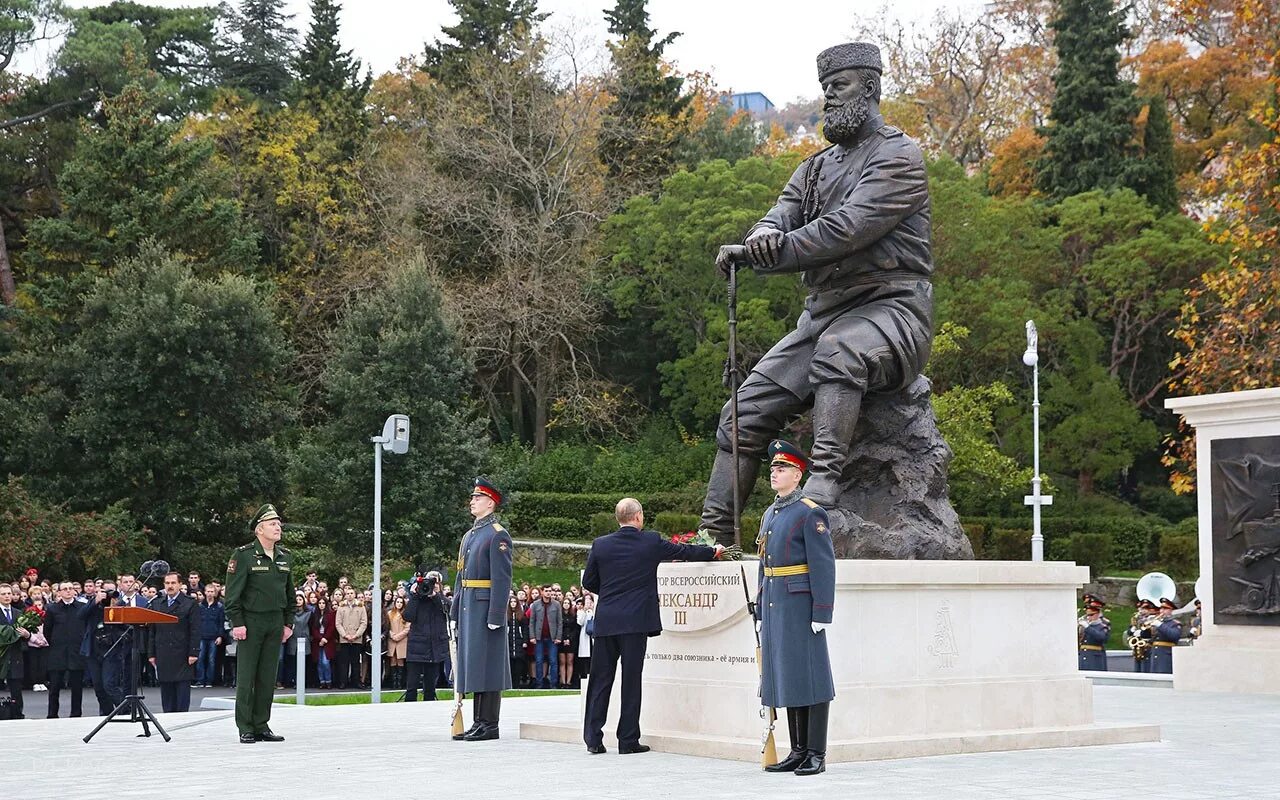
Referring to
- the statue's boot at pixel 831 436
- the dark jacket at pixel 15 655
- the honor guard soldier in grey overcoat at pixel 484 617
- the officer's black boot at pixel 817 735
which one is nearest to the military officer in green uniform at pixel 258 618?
the honor guard soldier in grey overcoat at pixel 484 617

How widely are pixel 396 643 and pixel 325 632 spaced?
1.11 m

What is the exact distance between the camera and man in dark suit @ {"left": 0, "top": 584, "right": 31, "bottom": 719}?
62.9 feet

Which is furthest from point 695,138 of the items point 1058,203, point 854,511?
point 854,511

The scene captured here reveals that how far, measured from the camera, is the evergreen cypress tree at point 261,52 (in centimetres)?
5609

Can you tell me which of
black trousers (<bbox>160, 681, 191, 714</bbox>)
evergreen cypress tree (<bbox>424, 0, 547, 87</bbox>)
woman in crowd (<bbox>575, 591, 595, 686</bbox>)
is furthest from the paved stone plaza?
evergreen cypress tree (<bbox>424, 0, 547, 87</bbox>)

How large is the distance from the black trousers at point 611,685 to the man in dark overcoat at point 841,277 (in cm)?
98

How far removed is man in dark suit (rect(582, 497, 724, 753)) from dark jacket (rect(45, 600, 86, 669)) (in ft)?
35.1

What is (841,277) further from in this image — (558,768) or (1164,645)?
(1164,645)

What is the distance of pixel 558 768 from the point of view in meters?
9.71

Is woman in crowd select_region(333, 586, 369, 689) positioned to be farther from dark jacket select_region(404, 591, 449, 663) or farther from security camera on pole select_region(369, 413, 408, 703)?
dark jacket select_region(404, 591, 449, 663)

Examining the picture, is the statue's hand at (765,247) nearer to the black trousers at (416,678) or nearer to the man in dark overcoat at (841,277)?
the man in dark overcoat at (841,277)

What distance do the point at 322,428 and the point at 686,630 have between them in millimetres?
28188

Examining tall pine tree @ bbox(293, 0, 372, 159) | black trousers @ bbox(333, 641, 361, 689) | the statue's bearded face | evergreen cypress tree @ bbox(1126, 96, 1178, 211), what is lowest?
black trousers @ bbox(333, 641, 361, 689)

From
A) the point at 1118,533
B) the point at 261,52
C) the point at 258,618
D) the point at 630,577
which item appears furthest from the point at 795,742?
the point at 261,52
